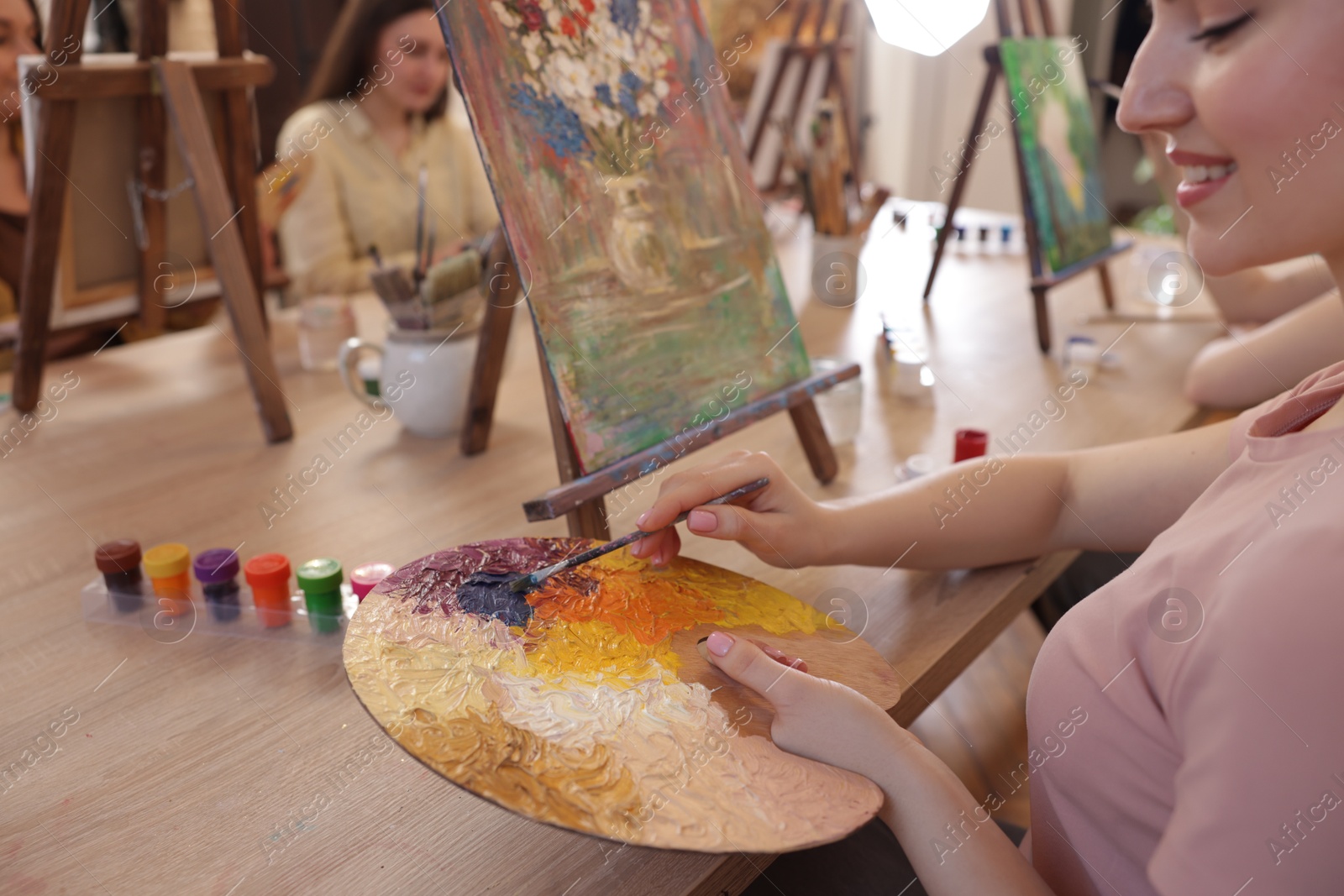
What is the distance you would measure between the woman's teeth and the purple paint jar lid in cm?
86

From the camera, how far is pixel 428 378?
1.35 meters

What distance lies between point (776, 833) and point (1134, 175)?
4.20 meters

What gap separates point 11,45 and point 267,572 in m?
1.41

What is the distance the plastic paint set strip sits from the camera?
0.93 metres

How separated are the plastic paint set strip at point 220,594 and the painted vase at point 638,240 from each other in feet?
1.24

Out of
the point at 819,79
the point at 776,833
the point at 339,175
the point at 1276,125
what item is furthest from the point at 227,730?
the point at 819,79

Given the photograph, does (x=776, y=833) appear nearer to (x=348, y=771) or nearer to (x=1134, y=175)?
(x=348, y=771)


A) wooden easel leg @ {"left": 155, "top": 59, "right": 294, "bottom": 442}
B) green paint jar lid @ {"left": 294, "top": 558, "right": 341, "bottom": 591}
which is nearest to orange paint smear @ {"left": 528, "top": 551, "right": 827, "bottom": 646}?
green paint jar lid @ {"left": 294, "top": 558, "right": 341, "bottom": 591}

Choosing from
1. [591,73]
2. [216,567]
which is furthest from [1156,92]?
[216,567]

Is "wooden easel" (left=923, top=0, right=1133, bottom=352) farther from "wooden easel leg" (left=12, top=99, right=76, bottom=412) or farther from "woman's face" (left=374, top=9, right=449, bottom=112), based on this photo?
"wooden easel leg" (left=12, top=99, right=76, bottom=412)

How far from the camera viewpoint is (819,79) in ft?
10.8

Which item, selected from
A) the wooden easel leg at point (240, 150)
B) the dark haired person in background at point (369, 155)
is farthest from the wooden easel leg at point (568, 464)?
the dark haired person in background at point (369, 155)

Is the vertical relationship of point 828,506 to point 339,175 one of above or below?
below

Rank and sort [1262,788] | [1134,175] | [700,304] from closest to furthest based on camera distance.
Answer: [1262,788] → [700,304] → [1134,175]
